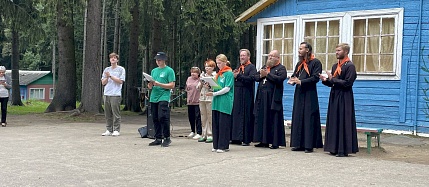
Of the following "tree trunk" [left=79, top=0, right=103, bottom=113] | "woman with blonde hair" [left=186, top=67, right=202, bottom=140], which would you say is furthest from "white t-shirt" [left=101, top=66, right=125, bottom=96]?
"tree trunk" [left=79, top=0, right=103, bottom=113]

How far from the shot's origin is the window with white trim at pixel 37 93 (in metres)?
69.2

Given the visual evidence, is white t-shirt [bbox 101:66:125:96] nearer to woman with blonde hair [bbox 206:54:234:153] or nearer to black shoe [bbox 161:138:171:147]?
black shoe [bbox 161:138:171:147]

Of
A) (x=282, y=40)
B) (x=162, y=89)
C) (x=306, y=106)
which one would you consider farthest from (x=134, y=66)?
(x=306, y=106)

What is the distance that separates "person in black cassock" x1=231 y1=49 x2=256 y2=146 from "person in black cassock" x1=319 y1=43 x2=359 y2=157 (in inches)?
68.5

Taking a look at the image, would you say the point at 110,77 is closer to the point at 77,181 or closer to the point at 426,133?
the point at 77,181

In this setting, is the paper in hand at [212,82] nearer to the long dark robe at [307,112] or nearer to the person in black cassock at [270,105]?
the person in black cassock at [270,105]

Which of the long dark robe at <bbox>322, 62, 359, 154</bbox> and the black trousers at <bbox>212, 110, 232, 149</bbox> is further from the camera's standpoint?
the black trousers at <bbox>212, 110, 232, 149</bbox>

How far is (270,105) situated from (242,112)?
61 centimetres

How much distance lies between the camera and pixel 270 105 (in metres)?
10.6

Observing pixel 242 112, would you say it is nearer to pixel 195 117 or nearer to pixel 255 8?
pixel 195 117

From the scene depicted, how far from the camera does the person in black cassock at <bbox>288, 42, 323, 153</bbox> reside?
10023mm

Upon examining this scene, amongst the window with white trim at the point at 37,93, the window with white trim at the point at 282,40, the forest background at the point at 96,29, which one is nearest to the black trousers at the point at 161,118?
the window with white trim at the point at 282,40

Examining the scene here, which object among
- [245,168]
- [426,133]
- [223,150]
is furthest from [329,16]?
[245,168]

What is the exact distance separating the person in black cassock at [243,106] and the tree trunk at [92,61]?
9177mm
